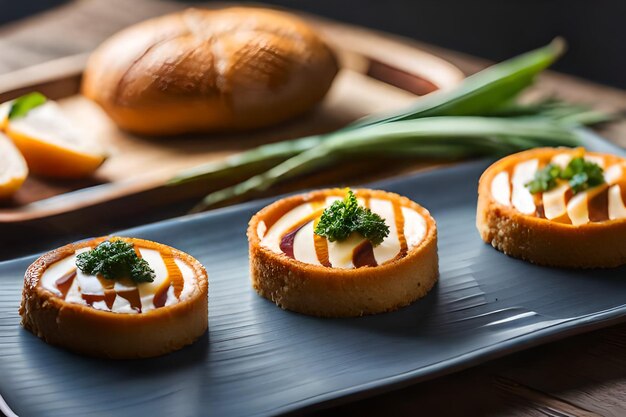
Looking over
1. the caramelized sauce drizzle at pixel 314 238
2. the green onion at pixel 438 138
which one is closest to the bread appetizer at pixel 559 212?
the green onion at pixel 438 138

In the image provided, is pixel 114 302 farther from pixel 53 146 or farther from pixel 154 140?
pixel 154 140

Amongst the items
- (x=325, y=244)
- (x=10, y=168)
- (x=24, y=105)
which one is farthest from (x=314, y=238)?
(x=24, y=105)

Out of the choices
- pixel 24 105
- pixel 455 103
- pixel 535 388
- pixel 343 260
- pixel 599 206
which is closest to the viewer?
pixel 535 388

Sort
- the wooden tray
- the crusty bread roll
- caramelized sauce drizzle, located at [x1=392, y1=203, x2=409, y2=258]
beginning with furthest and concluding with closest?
the crusty bread roll < the wooden tray < caramelized sauce drizzle, located at [x1=392, y1=203, x2=409, y2=258]

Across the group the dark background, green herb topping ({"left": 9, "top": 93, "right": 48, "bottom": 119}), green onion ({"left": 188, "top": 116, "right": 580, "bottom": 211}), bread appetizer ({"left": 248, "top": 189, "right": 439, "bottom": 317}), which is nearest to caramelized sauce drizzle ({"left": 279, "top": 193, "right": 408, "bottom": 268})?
bread appetizer ({"left": 248, "top": 189, "right": 439, "bottom": 317})

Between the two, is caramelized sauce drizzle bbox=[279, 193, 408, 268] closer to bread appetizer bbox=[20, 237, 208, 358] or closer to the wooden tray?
bread appetizer bbox=[20, 237, 208, 358]

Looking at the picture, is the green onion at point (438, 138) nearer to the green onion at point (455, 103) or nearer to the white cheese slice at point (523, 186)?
the green onion at point (455, 103)

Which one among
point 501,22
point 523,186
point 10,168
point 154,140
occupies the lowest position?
point 501,22
